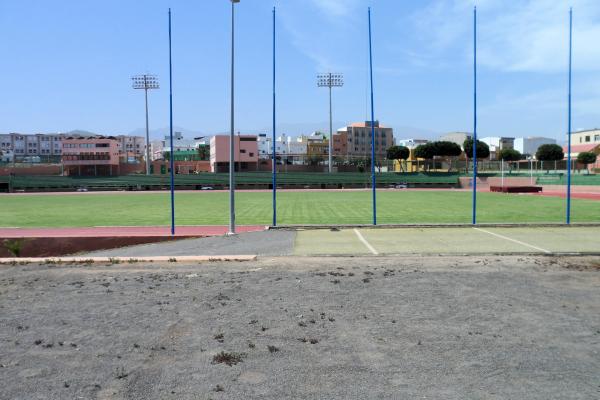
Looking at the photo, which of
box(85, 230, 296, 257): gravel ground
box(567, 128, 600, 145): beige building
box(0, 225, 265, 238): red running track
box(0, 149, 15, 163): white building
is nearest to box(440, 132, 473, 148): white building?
box(567, 128, 600, 145): beige building

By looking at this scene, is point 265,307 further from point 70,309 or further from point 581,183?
point 581,183

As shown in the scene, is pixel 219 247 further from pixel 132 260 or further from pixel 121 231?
pixel 121 231

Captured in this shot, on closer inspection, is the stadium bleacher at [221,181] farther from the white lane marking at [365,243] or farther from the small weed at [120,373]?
the small weed at [120,373]

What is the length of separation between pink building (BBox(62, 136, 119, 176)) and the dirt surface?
92921 mm

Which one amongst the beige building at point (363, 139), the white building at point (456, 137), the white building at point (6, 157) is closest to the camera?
the white building at point (6, 157)

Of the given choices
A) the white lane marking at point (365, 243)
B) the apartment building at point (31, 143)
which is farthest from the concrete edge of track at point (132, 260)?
the apartment building at point (31, 143)

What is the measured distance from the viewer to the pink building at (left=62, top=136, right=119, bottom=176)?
3743 inches

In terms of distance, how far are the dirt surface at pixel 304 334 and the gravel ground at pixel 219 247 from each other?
259 centimetres

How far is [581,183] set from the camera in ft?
169

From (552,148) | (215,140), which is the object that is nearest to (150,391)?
(552,148)

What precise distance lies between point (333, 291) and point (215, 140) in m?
94.3

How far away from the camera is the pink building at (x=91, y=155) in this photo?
312 ft

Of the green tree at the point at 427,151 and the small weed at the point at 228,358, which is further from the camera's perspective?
the green tree at the point at 427,151

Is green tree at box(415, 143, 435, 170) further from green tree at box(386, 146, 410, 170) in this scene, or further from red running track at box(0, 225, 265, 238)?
red running track at box(0, 225, 265, 238)
